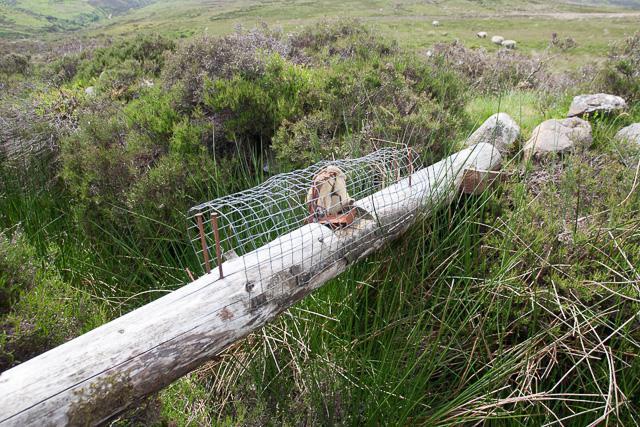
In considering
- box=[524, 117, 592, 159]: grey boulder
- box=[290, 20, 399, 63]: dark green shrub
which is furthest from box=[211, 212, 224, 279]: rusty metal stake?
box=[290, 20, 399, 63]: dark green shrub

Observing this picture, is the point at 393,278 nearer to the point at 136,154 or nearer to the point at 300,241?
the point at 300,241

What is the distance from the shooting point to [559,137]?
12.6ft

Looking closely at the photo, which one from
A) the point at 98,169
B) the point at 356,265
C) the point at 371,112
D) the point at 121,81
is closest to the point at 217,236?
the point at 356,265

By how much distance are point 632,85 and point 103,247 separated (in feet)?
22.2

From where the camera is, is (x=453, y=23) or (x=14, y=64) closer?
(x=14, y=64)

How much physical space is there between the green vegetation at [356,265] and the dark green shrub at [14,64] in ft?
15.2

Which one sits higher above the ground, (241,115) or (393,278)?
(241,115)

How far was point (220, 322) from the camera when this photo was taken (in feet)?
5.24

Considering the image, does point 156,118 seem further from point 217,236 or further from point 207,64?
point 217,236

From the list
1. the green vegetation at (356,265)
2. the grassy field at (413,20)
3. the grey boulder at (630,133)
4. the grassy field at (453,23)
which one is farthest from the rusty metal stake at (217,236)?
the grassy field at (413,20)

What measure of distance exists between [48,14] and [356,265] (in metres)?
56.7

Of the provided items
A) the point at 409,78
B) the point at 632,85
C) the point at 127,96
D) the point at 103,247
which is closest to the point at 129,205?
the point at 103,247

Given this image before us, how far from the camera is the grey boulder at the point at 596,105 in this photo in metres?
4.79

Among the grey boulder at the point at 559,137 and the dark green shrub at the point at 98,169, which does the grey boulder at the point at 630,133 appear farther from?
the dark green shrub at the point at 98,169
